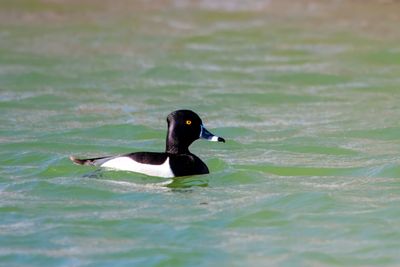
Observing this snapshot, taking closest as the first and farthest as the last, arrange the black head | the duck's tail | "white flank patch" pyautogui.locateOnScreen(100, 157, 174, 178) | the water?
the water
"white flank patch" pyautogui.locateOnScreen(100, 157, 174, 178)
the duck's tail
the black head

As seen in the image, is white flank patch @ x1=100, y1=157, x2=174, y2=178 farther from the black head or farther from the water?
the black head

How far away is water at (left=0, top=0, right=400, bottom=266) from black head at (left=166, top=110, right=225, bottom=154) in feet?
1.42

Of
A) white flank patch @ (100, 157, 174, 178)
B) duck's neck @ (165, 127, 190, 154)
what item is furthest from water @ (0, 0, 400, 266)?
duck's neck @ (165, 127, 190, 154)

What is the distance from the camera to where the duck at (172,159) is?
10.9 meters

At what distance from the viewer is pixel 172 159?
11.0 m

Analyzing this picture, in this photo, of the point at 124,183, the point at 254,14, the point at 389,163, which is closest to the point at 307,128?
the point at 389,163

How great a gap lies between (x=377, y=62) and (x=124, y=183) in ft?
24.5

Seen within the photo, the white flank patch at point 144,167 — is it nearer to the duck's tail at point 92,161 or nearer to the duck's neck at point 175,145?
the duck's tail at point 92,161

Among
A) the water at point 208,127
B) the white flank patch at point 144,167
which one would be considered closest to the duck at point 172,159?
the white flank patch at point 144,167

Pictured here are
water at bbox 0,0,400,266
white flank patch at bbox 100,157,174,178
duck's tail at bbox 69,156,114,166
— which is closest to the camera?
water at bbox 0,0,400,266

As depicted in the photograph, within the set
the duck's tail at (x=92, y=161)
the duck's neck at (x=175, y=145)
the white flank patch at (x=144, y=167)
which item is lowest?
the white flank patch at (x=144, y=167)

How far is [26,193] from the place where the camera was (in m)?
10.6

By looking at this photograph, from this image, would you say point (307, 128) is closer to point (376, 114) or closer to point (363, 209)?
point (376, 114)

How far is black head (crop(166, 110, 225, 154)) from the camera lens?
11.2 meters
